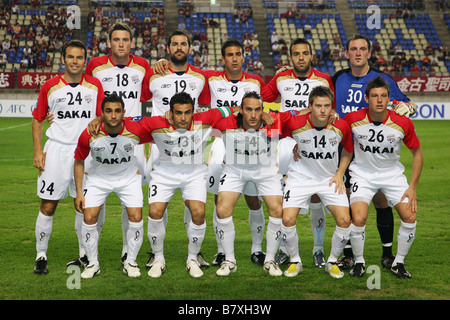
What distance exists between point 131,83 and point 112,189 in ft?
4.75

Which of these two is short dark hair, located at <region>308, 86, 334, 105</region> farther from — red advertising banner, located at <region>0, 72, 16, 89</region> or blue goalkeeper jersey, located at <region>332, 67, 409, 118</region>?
red advertising banner, located at <region>0, 72, 16, 89</region>

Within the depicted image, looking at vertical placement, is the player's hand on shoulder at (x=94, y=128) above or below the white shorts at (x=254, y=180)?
above

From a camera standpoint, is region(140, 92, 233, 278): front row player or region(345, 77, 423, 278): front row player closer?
region(345, 77, 423, 278): front row player

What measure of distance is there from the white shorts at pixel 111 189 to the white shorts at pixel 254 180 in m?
0.96

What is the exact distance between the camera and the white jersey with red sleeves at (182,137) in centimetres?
567

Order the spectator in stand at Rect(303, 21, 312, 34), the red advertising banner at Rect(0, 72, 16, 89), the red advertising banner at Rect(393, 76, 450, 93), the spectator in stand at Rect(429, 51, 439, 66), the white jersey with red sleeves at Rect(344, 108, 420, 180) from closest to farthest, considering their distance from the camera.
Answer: the white jersey with red sleeves at Rect(344, 108, 420, 180) → the red advertising banner at Rect(0, 72, 16, 89) → the red advertising banner at Rect(393, 76, 450, 93) → the spectator in stand at Rect(429, 51, 439, 66) → the spectator in stand at Rect(303, 21, 312, 34)

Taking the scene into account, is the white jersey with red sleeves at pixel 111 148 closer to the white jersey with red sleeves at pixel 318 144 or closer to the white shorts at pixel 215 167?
the white shorts at pixel 215 167

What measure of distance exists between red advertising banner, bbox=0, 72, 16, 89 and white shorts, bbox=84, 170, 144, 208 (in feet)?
72.2

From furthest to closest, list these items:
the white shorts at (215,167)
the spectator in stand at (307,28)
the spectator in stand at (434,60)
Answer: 1. the spectator in stand at (307,28)
2. the spectator in stand at (434,60)
3. the white shorts at (215,167)

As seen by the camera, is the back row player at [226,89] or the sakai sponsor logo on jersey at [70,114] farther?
the back row player at [226,89]

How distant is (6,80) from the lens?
2519 centimetres

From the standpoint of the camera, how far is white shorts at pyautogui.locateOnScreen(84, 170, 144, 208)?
5.55 m

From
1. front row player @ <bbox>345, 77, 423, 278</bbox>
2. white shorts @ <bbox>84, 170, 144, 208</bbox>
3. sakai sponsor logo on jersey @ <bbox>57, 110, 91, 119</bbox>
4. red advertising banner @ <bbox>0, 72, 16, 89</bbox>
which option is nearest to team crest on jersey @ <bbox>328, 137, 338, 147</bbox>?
front row player @ <bbox>345, 77, 423, 278</bbox>

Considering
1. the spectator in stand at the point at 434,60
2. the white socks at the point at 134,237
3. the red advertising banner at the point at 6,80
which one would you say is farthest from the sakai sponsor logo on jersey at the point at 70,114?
the spectator in stand at the point at 434,60
